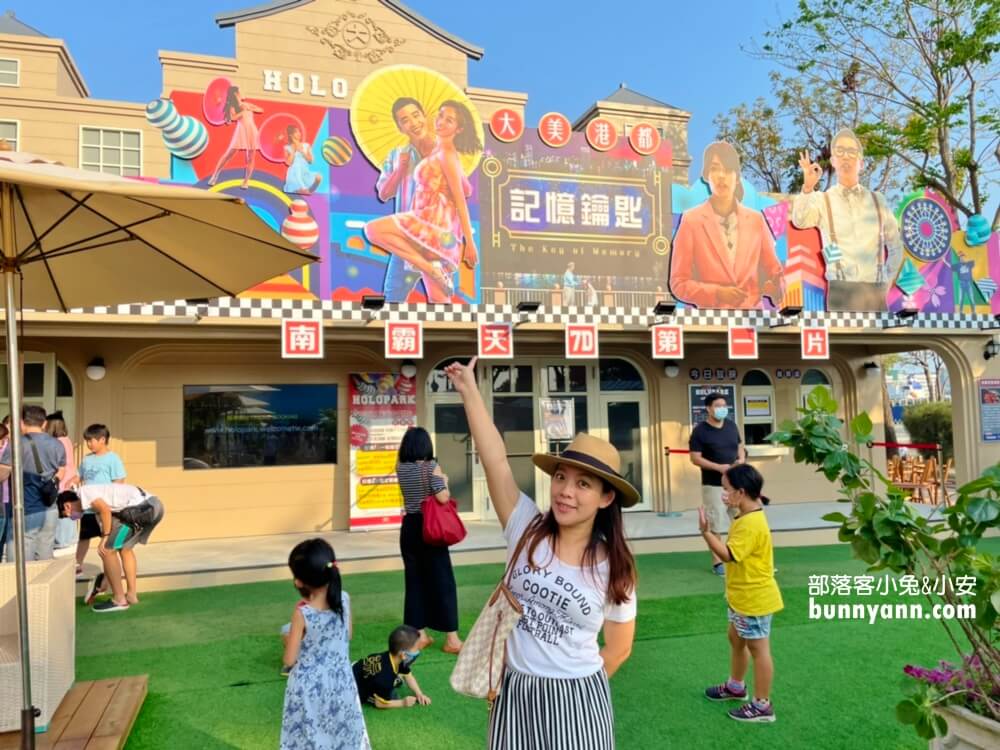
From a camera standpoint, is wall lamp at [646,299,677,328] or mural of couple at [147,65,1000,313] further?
wall lamp at [646,299,677,328]

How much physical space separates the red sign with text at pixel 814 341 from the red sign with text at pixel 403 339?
16.7 feet

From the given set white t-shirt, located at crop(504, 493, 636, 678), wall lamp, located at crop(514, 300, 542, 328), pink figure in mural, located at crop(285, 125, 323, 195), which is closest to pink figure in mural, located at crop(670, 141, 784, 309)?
wall lamp, located at crop(514, 300, 542, 328)

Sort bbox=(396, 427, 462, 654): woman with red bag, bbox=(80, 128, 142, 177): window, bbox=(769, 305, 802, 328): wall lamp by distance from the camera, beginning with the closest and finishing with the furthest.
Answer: bbox=(396, 427, 462, 654): woman with red bag
bbox=(80, 128, 142, 177): window
bbox=(769, 305, 802, 328): wall lamp

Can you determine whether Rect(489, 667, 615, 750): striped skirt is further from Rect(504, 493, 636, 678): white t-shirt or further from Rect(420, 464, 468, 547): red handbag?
Rect(420, 464, 468, 547): red handbag

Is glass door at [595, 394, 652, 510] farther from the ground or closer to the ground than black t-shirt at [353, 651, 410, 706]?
farther from the ground

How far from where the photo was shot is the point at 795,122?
16.8 metres

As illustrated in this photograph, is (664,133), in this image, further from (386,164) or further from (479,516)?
(479,516)

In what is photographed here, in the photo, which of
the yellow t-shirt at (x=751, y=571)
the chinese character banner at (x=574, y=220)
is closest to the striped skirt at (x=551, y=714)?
the yellow t-shirt at (x=751, y=571)

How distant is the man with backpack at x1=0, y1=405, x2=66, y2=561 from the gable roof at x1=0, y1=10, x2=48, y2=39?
1082 cm

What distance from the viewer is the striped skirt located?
1.66 m

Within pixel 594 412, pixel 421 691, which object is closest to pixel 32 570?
pixel 421 691

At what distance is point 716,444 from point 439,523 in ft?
10.1

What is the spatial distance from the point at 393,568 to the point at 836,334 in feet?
22.4

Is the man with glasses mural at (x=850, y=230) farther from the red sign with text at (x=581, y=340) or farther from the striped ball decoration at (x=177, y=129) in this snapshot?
the striped ball decoration at (x=177, y=129)
